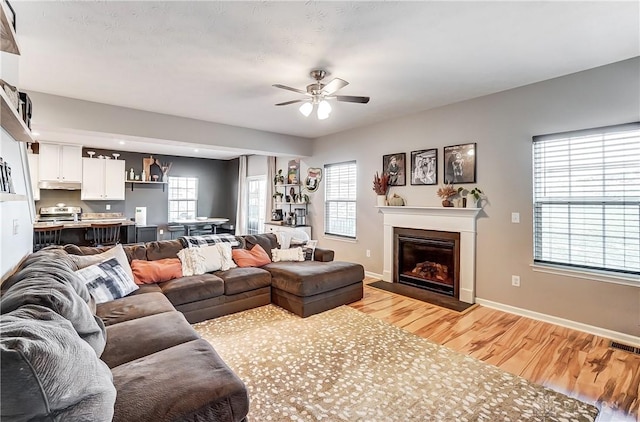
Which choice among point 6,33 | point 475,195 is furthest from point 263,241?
point 6,33

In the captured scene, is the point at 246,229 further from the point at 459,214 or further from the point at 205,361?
the point at 205,361

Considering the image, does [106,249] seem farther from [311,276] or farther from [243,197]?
[243,197]

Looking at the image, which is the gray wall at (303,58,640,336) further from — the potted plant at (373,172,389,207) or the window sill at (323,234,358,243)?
the window sill at (323,234,358,243)

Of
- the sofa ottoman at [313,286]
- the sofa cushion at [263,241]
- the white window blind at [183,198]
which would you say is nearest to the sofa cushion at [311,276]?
the sofa ottoman at [313,286]

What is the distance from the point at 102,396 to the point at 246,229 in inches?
291

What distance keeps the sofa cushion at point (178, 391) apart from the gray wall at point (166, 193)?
724 cm

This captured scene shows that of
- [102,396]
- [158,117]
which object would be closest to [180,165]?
[158,117]

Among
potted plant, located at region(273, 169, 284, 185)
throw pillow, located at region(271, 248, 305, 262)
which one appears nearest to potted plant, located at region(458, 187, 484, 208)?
throw pillow, located at region(271, 248, 305, 262)

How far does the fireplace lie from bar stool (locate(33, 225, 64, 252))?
17.9ft

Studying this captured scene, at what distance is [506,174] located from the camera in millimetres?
3613

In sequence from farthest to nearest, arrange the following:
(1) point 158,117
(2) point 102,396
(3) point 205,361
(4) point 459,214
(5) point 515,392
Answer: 1. (1) point 158,117
2. (4) point 459,214
3. (5) point 515,392
4. (3) point 205,361
5. (2) point 102,396

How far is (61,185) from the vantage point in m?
6.59

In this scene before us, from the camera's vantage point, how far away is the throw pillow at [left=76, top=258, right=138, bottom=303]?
8.41 feet

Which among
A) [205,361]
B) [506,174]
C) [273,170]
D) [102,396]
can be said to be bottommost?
[205,361]
